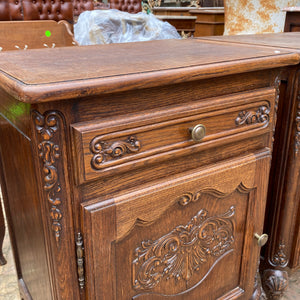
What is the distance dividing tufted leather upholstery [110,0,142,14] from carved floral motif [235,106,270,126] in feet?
17.5

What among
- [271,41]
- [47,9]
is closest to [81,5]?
[47,9]

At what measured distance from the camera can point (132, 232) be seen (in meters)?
0.58

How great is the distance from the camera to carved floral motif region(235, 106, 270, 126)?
625 mm

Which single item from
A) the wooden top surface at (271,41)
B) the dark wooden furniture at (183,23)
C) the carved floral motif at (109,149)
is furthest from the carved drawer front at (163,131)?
the dark wooden furniture at (183,23)

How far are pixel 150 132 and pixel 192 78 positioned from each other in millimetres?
102

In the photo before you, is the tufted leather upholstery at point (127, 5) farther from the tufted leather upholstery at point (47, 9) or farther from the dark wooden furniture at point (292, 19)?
the dark wooden furniture at point (292, 19)

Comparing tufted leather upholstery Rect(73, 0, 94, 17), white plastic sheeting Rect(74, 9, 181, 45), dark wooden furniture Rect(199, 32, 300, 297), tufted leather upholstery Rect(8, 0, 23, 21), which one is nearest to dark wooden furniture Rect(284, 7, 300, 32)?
dark wooden furniture Rect(199, 32, 300, 297)

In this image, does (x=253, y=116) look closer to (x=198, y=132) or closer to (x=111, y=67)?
(x=198, y=132)

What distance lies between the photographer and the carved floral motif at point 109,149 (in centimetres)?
47

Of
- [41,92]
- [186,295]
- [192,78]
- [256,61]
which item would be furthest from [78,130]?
[186,295]

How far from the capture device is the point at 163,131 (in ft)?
Result: 1.76

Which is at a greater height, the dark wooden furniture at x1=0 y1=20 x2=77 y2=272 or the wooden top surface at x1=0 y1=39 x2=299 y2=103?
the wooden top surface at x1=0 y1=39 x2=299 y2=103

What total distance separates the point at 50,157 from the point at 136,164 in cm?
13

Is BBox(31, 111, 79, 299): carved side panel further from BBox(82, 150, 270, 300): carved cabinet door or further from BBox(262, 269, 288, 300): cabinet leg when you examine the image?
BBox(262, 269, 288, 300): cabinet leg
